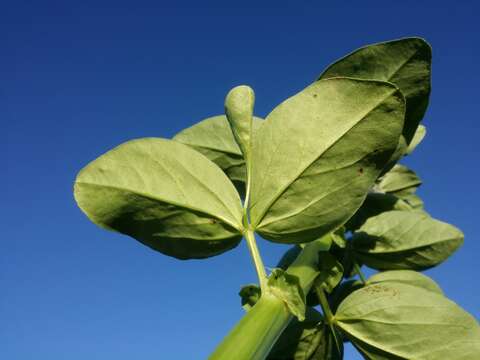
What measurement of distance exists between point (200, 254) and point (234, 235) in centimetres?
7

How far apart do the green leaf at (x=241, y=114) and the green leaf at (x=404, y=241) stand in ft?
1.84

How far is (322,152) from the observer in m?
0.85

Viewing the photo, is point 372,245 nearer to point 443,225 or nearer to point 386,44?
point 443,225

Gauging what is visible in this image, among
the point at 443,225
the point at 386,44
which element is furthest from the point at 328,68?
the point at 443,225

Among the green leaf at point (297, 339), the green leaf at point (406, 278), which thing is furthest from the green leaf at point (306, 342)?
the green leaf at point (406, 278)

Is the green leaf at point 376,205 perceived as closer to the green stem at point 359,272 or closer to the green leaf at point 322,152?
the green stem at point 359,272

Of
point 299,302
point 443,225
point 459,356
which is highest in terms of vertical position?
point 443,225

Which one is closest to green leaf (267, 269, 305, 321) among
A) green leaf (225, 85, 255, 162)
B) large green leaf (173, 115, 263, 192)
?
green leaf (225, 85, 255, 162)

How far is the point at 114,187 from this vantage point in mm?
879

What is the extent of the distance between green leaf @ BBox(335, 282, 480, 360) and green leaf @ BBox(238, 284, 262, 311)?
8.7 inches

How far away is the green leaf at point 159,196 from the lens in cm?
88

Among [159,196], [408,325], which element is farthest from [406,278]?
[159,196]

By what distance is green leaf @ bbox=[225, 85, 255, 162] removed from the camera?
0.96 m

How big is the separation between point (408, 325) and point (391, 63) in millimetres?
508
